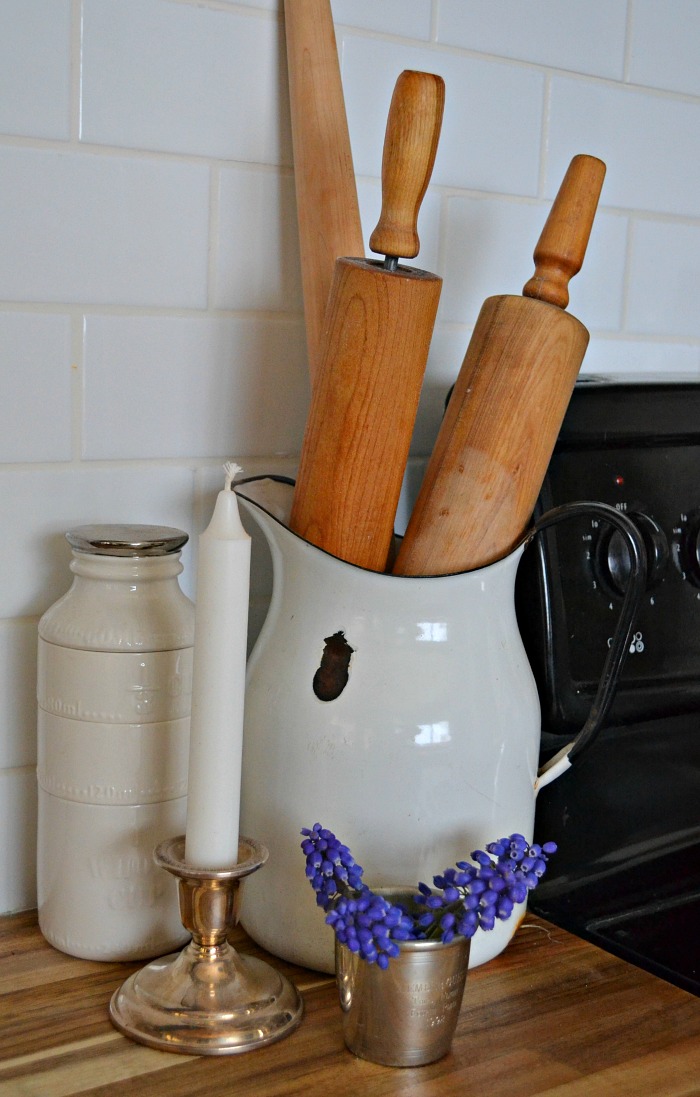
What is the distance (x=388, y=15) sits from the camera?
78cm

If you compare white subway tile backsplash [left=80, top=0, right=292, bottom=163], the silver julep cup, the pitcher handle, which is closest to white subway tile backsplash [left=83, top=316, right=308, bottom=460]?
white subway tile backsplash [left=80, top=0, right=292, bottom=163]

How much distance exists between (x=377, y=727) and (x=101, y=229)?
1.15 feet

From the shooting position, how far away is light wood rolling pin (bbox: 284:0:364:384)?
70 centimetres

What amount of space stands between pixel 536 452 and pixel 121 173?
311 mm

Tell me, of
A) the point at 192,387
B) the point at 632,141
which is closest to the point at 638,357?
the point at 632,141

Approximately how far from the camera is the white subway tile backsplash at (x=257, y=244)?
0.73m

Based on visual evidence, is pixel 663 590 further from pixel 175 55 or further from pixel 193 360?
pixel 175 55

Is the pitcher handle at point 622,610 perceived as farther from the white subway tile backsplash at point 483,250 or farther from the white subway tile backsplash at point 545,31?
the white subway tile backsplash at point 545,31

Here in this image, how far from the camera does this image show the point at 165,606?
64 cm

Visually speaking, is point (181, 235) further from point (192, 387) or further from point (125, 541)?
point (125, 541)

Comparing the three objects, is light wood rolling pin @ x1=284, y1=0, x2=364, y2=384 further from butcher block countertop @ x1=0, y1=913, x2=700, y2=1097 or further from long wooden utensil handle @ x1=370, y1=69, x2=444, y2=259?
butcher block countertop @ x1=0, y1=913, x2=700, y2=1097

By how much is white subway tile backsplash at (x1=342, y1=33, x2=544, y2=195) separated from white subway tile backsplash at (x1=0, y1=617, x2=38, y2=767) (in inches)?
15.4

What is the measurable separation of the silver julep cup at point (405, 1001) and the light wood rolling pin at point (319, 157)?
356 mm

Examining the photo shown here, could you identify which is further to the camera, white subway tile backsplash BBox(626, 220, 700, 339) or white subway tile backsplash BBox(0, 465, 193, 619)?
white subway tile backsplash BBox(626, 220, 700, 339)
